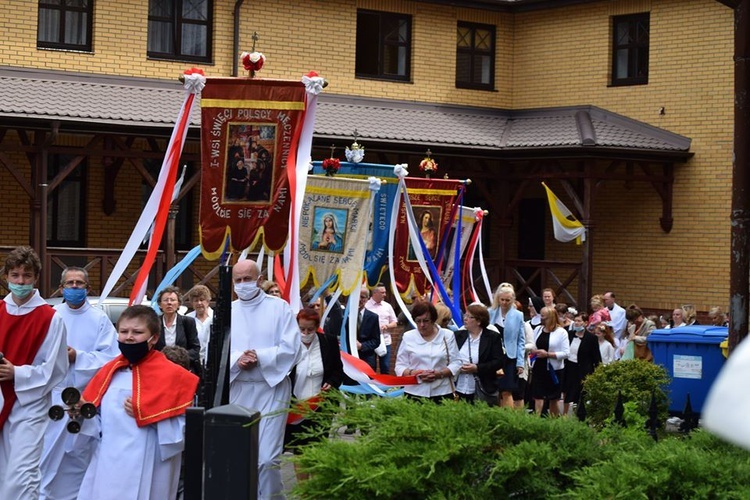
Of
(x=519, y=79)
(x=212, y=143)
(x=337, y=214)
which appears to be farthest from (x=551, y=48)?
(x=212, y=143)

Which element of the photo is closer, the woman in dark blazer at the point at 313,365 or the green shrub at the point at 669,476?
the green shrub at the point at 669,476

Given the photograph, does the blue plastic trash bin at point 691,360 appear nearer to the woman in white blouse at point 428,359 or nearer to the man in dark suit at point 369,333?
the man in dark suit at point 369,333

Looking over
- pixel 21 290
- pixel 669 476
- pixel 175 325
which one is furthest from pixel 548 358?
pixel 669 476

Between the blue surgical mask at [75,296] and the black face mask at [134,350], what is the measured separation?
1.78 meters

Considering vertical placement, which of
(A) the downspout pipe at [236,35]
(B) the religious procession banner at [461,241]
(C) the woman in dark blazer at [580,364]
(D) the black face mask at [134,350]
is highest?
(A) the downspout pipe at [236,35]

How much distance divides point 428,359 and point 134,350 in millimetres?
4538

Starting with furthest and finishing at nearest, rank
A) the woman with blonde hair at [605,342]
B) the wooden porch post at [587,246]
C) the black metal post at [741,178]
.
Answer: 1. the wooden porch post at [587,246]
2. the woman with blonde hair at [605,342]
3. the black metal post at [741,178]

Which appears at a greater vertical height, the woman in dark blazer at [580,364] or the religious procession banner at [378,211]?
the religious procession banner at [378,211]

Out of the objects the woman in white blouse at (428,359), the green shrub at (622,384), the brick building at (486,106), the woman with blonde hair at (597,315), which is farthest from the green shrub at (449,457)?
the brick building at (486,106)

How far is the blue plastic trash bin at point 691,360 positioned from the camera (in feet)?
49.1

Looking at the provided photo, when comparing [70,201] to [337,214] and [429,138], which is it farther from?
[337,214]

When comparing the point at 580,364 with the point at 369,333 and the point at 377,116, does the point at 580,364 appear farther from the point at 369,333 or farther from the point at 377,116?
the point at 377,116

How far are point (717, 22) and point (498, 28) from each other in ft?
Result: 17.4

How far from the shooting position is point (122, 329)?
7.67 m
